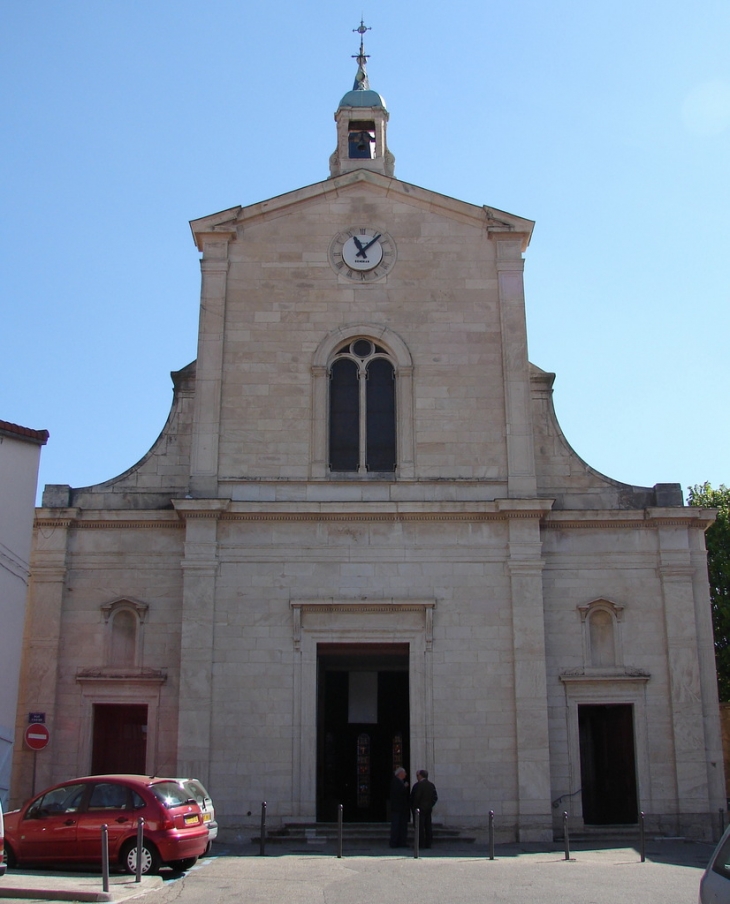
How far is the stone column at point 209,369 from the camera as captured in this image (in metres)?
22.8

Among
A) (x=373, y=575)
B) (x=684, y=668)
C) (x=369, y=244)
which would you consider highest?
(x=369, y=244)

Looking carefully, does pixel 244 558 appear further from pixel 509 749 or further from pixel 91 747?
pixel 509 749

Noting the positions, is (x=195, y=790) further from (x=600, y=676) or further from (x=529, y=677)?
(x=600, y=676)

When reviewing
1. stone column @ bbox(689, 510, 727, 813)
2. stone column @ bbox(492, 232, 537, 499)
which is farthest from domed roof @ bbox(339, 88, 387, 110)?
stone column @ bbox(689, 510, 727, 813)

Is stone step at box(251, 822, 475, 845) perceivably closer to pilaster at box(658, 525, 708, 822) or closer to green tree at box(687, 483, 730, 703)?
pilaster at box(658, 525, 708, 822)

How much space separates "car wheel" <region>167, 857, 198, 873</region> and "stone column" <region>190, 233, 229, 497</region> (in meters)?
8.36

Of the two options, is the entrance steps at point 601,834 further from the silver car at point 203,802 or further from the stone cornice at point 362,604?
the silver car at point 203,802

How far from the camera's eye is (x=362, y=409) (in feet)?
77.3

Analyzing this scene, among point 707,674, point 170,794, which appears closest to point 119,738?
point 170,794

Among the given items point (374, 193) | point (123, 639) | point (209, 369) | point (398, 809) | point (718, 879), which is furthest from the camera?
point (374, 193)

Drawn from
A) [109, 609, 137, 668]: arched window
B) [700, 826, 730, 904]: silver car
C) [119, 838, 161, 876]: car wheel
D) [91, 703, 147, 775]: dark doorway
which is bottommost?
[119, 838, 161, 876]: car wheel

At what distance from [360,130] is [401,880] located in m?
18.9

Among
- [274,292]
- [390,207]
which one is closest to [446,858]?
[274,292]

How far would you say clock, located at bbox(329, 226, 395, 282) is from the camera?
24453 mm
